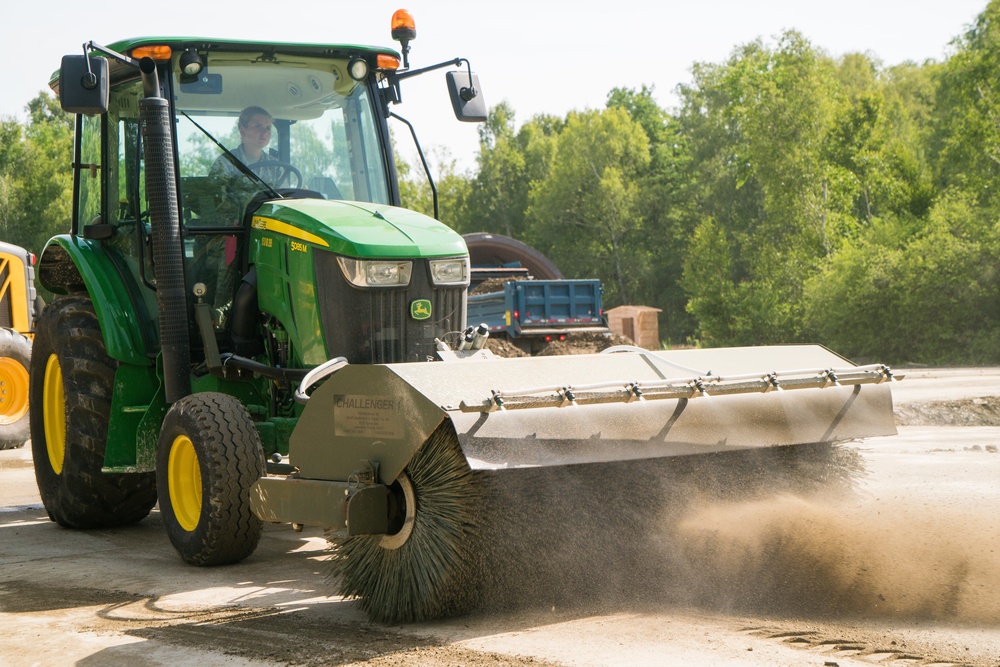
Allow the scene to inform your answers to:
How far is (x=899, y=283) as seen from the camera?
27.4 meters

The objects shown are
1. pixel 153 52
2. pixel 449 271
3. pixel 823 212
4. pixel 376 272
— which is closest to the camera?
pixel 376 272

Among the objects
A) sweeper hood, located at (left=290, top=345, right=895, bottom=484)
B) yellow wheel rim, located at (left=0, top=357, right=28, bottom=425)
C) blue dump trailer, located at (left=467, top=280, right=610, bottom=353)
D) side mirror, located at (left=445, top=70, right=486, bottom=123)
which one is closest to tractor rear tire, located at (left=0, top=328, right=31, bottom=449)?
yellow wheel rim, located at (left=0, top=357, right=28, bottom=425)

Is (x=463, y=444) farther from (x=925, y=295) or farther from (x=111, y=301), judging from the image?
(x=925, y=295)

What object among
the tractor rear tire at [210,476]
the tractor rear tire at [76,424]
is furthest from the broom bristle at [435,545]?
the tractor rear tire at [76,424]

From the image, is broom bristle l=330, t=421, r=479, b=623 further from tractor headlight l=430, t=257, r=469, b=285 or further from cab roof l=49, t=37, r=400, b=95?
cab roof l=49, t=37, r=400, b=95

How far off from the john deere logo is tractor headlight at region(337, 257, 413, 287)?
117 millimetres

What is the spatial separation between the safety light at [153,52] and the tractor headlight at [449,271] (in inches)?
74.9

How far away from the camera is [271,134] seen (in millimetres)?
6504

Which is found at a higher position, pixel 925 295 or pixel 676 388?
pixel 925 295

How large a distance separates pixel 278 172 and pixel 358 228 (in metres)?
0.93

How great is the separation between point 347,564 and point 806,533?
6.44 ft

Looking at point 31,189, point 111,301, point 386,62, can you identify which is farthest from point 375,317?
point 31,189

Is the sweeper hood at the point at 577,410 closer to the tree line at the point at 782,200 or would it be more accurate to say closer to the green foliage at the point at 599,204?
the tree line at the point at 782,200

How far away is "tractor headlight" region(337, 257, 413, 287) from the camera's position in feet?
18.7
